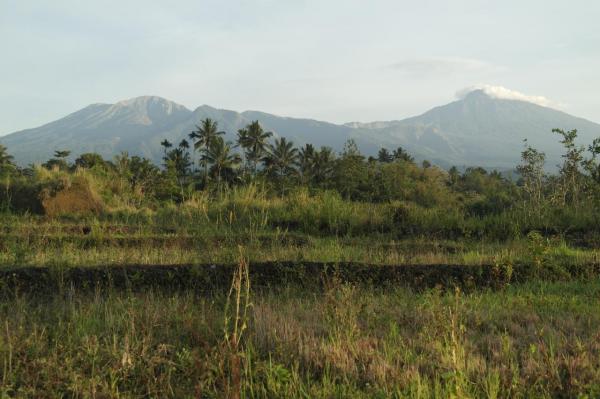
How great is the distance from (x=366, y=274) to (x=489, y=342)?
8.44 feet

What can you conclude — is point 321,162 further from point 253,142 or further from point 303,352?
point 303,352

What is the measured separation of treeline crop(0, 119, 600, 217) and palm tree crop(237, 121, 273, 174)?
125 millimetres

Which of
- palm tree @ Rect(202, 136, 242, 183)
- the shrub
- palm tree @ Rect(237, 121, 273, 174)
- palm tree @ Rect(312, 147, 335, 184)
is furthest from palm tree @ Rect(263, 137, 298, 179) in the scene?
the shrub

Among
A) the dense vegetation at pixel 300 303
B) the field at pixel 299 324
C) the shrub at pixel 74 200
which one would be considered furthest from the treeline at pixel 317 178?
the field at pixel 299 324

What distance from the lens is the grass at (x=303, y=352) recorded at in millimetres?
3027

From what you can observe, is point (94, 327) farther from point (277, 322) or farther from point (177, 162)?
point (177, 162)

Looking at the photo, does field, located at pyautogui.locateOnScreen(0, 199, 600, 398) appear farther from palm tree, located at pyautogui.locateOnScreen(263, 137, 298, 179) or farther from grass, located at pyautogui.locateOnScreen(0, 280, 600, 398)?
palm tree, located at pyautogui.locateOnScreen(263, 137, 298, 179)

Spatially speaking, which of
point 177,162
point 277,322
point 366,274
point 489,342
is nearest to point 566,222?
point 366,274

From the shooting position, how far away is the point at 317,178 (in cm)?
5566

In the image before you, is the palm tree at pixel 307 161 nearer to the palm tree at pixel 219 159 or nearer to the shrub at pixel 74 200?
the palm tree at pixel 219 159

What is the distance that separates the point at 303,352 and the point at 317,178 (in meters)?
52.3

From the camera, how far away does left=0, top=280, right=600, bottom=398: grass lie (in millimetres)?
3027

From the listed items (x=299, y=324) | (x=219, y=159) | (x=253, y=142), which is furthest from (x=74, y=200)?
(x=253, y=142)

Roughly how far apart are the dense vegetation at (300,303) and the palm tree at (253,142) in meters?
47.3
